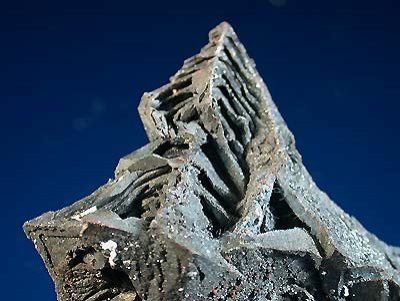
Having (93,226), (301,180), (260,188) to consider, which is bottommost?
(93,226)

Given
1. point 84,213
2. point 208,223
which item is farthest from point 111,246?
point 208,223

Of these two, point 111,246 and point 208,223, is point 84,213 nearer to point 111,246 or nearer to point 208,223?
point 111,246

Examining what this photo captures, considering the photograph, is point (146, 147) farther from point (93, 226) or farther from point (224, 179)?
point (93, 226)

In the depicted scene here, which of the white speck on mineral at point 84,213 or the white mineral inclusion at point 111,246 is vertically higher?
the white speck on mineral at point 84,213

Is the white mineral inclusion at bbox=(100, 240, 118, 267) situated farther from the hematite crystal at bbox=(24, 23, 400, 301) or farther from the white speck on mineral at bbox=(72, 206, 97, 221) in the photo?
the white speck on mineral at bbox=(72, 206, 97, 221)

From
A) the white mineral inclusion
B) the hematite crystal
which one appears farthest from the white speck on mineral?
the white mineral inclusion

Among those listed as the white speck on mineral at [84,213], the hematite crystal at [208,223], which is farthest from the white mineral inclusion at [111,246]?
the white speck on mineral at [84,213]

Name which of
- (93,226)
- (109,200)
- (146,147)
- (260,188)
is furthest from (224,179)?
(93,226)

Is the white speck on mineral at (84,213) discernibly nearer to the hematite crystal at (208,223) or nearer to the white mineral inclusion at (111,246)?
the hematite crystal at (208,223)
